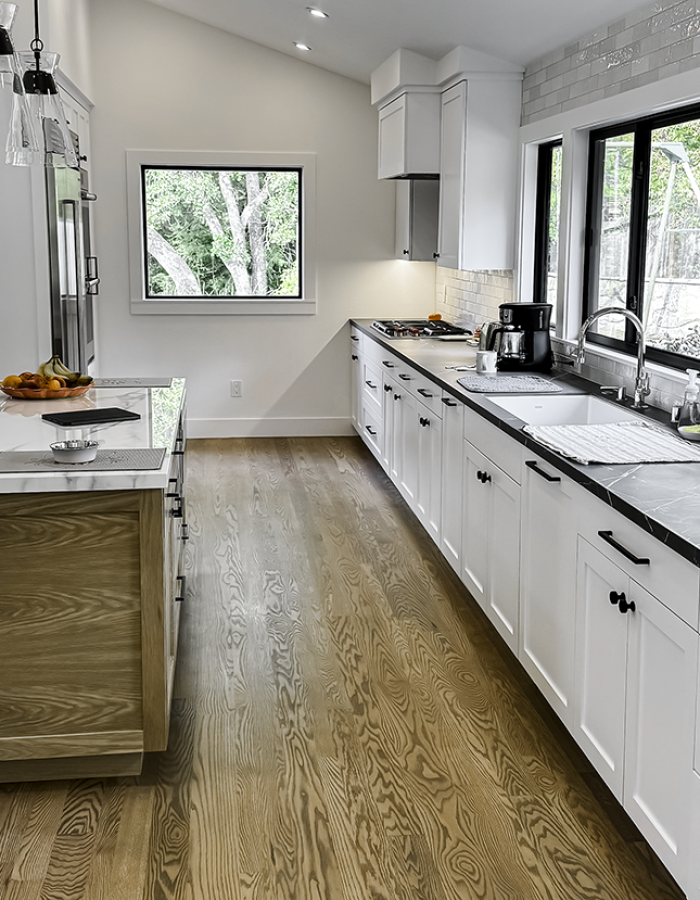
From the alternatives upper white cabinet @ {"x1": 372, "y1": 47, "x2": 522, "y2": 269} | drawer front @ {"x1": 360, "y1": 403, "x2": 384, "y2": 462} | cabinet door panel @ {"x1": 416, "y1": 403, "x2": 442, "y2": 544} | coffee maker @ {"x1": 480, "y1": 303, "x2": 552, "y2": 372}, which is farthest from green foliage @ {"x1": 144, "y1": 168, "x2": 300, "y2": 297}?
coffee maker @ {"x1": 480, "y1": 303, "x2": 552, "y2": 372}

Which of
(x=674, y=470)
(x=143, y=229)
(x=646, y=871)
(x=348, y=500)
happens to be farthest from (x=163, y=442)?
(x=143, y=229)

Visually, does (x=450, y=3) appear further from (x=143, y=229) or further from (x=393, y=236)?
(x=143, y=229)

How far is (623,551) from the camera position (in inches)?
84.7

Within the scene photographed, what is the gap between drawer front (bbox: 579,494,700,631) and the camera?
1.86 meters

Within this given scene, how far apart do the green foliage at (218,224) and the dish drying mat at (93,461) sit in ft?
15.4

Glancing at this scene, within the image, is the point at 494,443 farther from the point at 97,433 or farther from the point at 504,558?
the point at 97,433

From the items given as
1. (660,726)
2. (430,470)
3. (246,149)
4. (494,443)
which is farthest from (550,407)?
(246,149)

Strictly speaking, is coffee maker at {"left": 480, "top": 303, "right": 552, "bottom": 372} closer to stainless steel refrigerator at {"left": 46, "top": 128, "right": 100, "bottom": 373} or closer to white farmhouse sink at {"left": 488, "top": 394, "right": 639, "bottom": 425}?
white farmhouse sink at {"left": 488, "top": 394, "right": 639, "bottom": 425}

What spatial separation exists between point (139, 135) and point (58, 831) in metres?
5.53

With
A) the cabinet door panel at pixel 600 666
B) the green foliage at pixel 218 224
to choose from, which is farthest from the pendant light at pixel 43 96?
the green foliage at pixel 218 224

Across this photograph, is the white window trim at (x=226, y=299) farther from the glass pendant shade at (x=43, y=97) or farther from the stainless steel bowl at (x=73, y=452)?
the stainless steel bowl at (x=73, y=452)

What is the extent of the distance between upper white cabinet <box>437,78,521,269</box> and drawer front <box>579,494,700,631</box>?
3.10 meters

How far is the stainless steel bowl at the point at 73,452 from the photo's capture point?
101 inches

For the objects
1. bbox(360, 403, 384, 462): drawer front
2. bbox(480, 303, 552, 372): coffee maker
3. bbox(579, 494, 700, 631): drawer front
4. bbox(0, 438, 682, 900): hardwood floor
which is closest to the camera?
bbox(579, 494, 700, 631): drawer front
